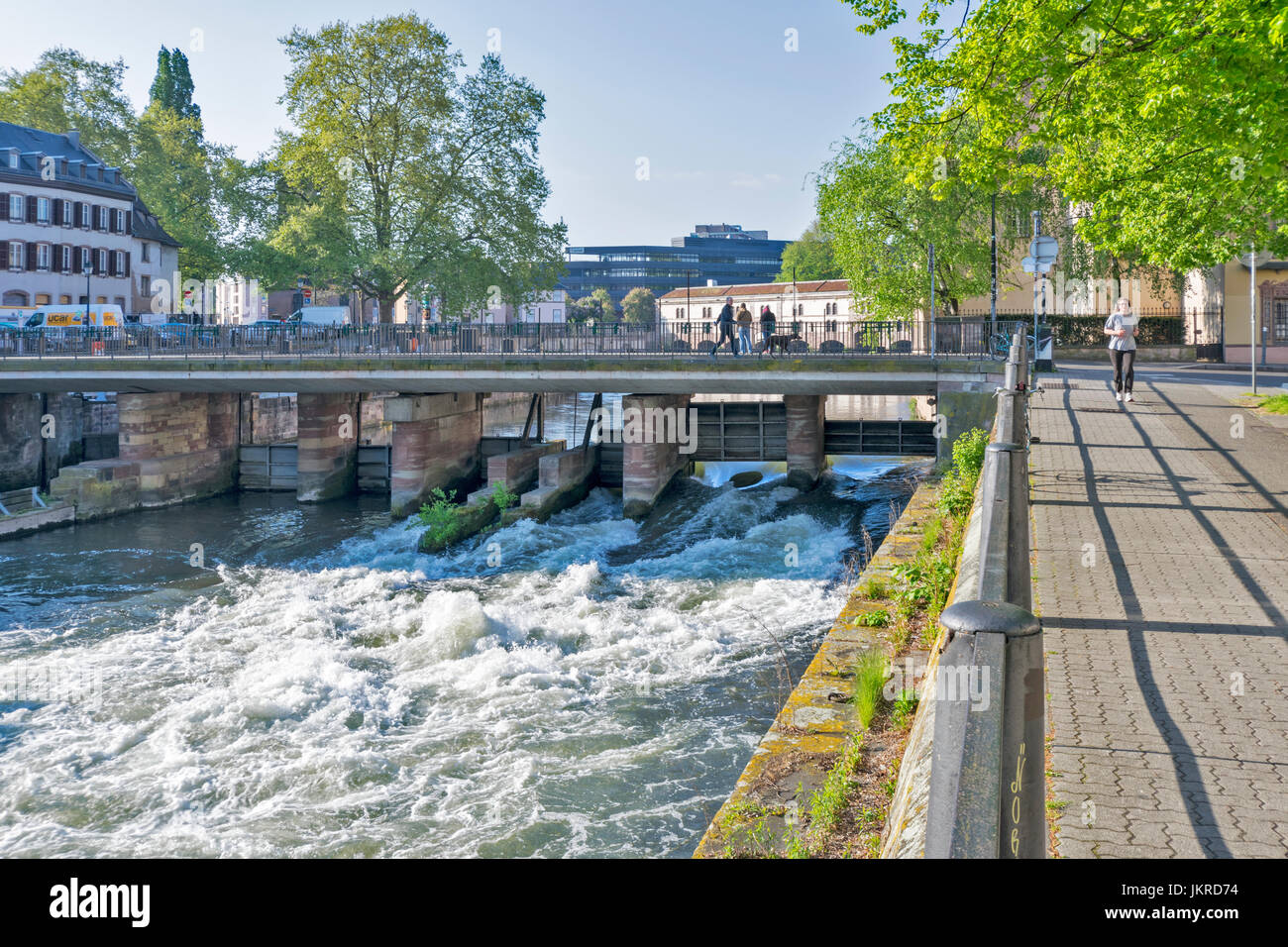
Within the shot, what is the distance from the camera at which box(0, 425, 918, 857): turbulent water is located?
34.0 ft

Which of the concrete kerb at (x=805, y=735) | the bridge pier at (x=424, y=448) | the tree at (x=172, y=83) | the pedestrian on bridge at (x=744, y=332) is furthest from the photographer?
the tree at (x=172, y=83)

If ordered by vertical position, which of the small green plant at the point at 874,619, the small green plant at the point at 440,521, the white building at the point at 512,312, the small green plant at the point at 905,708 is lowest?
the small green plant at the point at 440,521

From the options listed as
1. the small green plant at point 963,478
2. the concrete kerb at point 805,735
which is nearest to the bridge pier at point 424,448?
the small green plant at point 963,478

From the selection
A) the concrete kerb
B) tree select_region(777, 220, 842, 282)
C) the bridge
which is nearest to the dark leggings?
the bridge

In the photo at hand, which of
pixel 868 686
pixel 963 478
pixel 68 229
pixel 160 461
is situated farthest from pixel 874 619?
pixel 68 229

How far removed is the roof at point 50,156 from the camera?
2133 inches

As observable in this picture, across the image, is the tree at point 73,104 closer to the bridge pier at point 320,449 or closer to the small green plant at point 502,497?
the bridge pier at point 320,449

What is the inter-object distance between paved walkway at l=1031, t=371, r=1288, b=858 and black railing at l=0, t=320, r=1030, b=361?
42.1 feet

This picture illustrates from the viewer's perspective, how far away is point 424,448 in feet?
106

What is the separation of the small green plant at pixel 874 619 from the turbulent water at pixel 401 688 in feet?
7.57

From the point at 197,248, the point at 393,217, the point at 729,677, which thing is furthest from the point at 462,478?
the point at 197,248

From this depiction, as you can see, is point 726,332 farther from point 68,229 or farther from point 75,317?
point 68,229

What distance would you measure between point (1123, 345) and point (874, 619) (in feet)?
45.1

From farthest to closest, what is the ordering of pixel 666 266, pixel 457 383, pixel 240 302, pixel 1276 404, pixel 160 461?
pixel 666 266 < pixel 240 302 < pixel 160 461 < pixel 457 383 < pixel 1276 404
